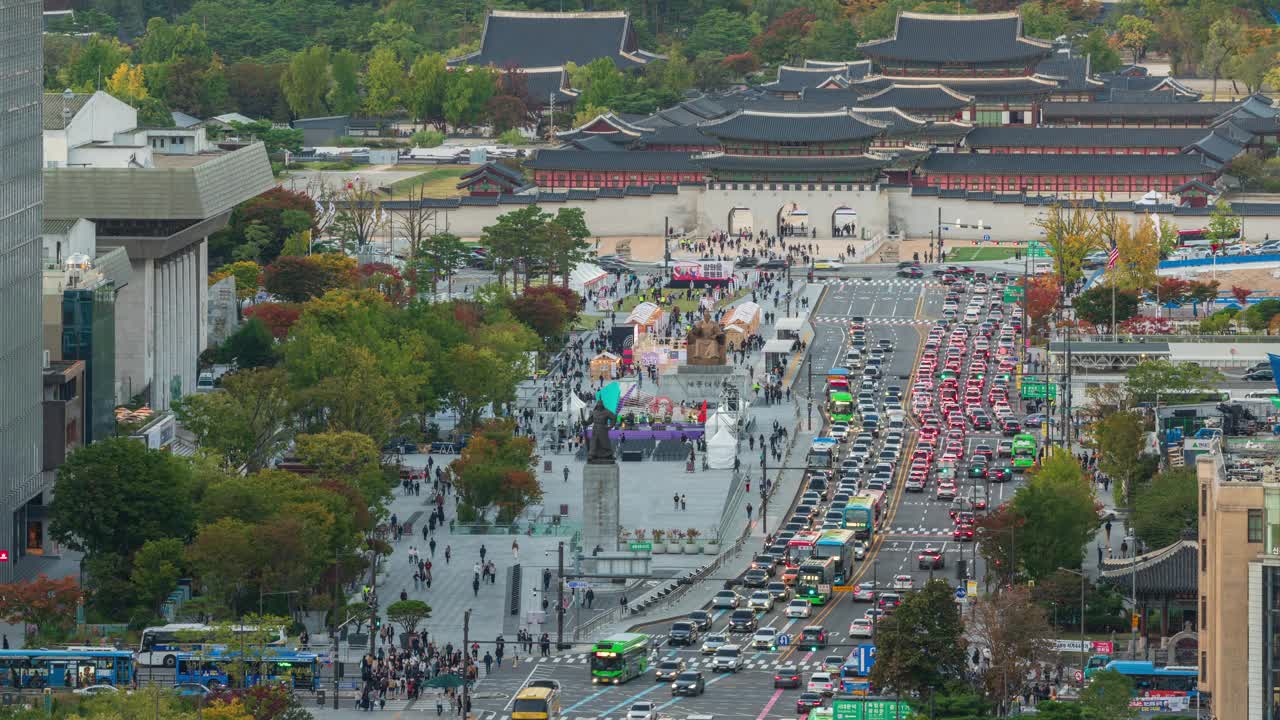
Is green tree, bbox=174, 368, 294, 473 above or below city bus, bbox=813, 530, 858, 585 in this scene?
above

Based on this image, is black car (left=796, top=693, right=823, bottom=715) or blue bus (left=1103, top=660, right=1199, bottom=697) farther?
blue bus (left=1103, top=660, right=1199, bottom=697)

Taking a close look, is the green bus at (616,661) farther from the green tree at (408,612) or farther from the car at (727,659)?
the green tree at (408,612)

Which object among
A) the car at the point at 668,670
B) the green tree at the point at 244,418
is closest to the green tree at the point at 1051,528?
the car at the point at 668,670

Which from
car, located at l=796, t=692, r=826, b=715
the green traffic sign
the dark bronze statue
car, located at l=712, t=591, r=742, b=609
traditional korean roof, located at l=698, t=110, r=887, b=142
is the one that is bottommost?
car, located at l=796, t=692, r=826, b=715

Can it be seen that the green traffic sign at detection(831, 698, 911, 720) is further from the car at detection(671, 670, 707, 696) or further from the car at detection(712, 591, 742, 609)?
the car at detection(712, 591, 742, 609)

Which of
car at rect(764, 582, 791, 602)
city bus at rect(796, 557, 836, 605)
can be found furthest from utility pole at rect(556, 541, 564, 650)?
city bus at rect(796, 557, 836, 605)

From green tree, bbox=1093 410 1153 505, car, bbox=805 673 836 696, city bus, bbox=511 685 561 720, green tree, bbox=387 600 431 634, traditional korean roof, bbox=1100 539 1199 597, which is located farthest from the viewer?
green tree, bbox=1093 410 1153 505
